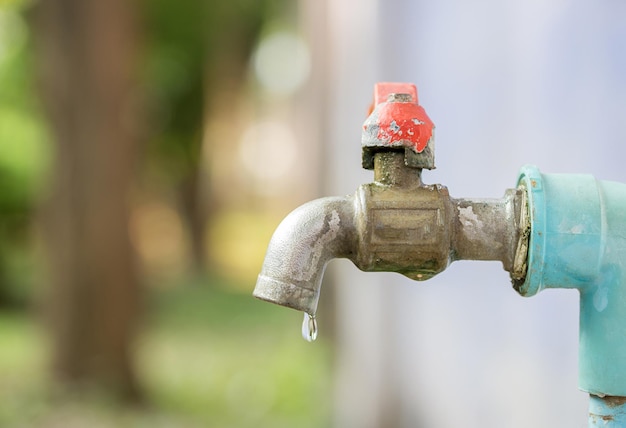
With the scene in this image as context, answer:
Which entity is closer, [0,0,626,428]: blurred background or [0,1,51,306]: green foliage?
[0,0,626,428]: blurred background

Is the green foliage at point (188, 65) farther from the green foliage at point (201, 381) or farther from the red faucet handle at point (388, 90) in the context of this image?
the red faucet handle at point (388, 90)

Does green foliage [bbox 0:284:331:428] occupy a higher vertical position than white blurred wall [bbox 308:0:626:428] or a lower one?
lower

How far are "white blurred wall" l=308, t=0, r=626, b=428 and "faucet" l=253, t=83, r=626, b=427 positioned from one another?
1.31ft

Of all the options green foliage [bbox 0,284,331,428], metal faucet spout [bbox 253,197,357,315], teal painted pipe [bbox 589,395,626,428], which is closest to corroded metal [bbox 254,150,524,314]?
metal faucet spout [bbox 253,197,357,315]

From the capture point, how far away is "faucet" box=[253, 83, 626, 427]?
2.99 feet

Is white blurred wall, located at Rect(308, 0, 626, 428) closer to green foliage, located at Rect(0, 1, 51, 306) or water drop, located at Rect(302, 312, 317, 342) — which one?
water drop, located at Rect(302, 312, 317, 342)

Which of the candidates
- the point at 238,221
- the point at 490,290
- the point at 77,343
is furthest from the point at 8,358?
the point at 238,221

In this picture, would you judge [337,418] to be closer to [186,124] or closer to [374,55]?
[374,55]

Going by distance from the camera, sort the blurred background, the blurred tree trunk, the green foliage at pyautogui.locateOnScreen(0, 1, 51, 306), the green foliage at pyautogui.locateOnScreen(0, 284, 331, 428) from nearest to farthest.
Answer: the blurred background
the green foliage at pyautogui.locateOnScreen(0, 284, 331, 428)
the blurred tree trunk
the green foliage at pyautogui.locateOnScreen(0, 1, 51, 306)

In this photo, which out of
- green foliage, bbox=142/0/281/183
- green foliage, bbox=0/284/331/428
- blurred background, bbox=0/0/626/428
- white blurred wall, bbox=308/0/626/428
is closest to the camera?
white blurred wall, bbox=308/0/626/428

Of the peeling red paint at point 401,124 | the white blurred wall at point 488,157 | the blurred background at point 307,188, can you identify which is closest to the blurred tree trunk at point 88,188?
the blurred background at point 307,188

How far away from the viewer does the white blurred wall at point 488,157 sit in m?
1.46

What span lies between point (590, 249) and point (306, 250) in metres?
0.31

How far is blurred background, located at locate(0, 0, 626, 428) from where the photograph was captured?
68.0 inches
